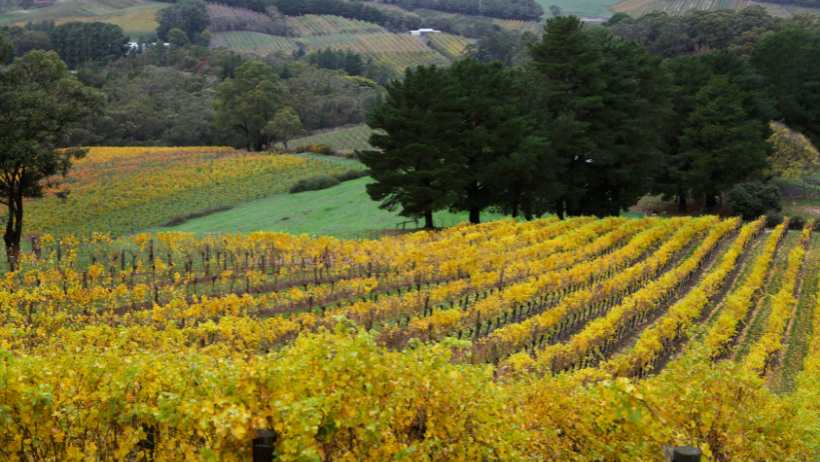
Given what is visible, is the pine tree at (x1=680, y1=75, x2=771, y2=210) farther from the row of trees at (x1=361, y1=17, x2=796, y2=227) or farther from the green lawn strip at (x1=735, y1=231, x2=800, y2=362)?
the green lawn strip at (x1=735, y1=231, x2=800, y2=362)

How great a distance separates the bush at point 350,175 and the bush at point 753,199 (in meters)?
26.3

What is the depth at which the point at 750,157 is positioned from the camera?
49188 mm

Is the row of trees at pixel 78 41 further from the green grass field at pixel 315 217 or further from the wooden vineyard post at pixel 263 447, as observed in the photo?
the wooden vineyard post at pixel 263 447

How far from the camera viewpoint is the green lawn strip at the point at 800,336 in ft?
62.0

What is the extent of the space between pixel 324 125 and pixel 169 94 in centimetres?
1835

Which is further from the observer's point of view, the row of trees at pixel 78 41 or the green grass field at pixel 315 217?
the row of trees at pixel 78 41

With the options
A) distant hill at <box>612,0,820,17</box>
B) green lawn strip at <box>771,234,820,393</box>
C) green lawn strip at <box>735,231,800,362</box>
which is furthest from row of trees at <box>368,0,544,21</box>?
green lawn strip at <box>771,234,820,393</box>

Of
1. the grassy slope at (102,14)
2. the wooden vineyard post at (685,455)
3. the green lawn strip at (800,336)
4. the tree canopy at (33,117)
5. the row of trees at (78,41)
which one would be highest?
the grassy slope at (102,14)

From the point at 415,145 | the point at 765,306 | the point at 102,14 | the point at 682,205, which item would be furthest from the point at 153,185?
the point at 102,14

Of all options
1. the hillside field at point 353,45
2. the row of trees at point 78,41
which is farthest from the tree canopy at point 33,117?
the hillside field at point 353,45

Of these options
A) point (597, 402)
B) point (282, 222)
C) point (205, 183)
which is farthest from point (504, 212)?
point (597, 402)

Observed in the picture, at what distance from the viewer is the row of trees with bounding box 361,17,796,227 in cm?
3822

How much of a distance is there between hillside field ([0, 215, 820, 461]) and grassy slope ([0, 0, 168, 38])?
133432 millimetres

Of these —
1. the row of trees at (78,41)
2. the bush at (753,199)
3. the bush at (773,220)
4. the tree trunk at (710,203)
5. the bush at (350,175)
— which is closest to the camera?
the bush at (773,220)
